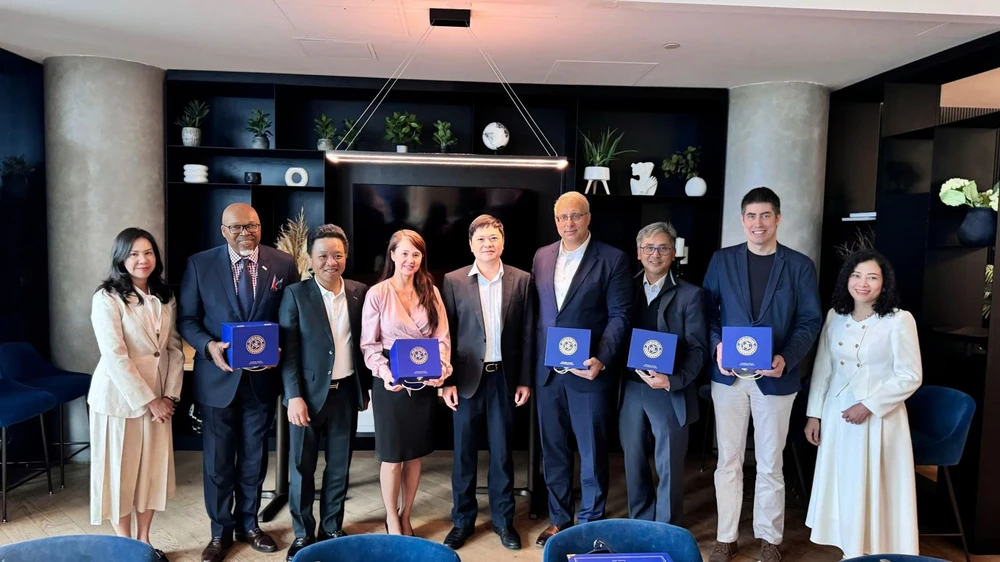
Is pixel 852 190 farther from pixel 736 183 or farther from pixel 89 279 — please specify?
pixel 89 279

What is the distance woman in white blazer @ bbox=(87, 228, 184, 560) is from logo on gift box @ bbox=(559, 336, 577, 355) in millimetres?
1859

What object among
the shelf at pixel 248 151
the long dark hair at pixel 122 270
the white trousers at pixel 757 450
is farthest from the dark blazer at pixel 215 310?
the white trousers at pixel 757 450

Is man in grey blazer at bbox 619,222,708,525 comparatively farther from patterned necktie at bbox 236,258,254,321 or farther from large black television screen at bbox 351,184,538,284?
large black television screen at bbox 351,184,538,284

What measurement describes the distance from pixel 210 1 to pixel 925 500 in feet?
16.3

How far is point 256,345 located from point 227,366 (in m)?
0.20

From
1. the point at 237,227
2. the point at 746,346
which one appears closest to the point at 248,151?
the point at 237,227

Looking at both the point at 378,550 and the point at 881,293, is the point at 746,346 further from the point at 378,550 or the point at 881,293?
the point at 378,550

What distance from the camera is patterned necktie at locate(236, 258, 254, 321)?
2.94 meters

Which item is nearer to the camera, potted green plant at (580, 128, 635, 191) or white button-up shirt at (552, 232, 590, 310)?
white button-up shirt at (552, 232, 590, 310)

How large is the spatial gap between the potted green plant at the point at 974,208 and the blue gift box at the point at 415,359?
10.0ft

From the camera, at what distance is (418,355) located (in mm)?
2705

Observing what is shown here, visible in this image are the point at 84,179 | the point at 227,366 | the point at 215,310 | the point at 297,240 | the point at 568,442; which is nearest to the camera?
the point at 227,366

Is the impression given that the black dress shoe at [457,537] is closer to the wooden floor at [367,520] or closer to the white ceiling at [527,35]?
the wooden floor at [367,520]

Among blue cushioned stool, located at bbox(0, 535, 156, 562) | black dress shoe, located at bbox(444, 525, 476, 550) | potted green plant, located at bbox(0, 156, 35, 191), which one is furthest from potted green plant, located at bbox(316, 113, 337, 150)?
blue cushioned stool, located at bbox(0, 535, 156, 562)
